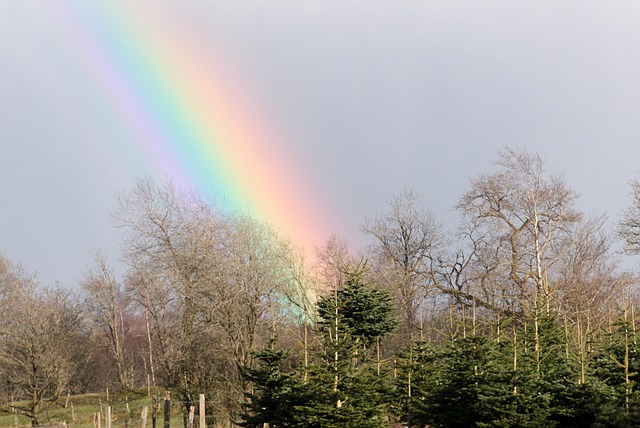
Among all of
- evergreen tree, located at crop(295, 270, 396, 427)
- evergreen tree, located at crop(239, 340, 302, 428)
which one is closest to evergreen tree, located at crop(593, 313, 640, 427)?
evergreen tree, located at crop(295, 270, 396, 427)

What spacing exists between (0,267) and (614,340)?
1748 inches

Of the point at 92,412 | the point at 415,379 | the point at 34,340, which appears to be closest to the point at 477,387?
the point at 415,379

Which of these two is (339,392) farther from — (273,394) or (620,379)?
(620,379)

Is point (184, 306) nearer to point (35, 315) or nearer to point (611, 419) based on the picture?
point (35, 315)

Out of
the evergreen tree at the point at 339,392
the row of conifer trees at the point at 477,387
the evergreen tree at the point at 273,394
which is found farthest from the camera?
the evergreen tree at the point at 273,394

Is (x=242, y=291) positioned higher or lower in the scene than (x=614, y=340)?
higher

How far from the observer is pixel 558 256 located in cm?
3612

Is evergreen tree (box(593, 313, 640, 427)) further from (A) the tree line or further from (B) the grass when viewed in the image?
(B) the grass

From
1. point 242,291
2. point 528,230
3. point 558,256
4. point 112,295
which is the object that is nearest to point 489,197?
point 528,230

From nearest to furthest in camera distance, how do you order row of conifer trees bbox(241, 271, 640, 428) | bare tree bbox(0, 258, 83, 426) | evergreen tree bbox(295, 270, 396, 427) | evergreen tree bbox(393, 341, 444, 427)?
row of conifer trees bbox(241, 271, 640, 428), evergreen tree bbox(295, 270, 396, 427), evergreen tree bbox(393, 341, 444, 427), bare tree bbox(0, 258, 83, 426)

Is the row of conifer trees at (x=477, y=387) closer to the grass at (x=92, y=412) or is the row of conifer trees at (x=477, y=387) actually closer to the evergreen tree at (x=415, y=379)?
the evergreen tree at (x=415, y=379)

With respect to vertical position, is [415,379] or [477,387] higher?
[477,387]

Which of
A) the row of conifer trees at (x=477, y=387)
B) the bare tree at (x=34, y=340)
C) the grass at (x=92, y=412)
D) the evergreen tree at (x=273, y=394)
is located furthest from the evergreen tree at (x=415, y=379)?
the bare tree at (x=34, y=340)

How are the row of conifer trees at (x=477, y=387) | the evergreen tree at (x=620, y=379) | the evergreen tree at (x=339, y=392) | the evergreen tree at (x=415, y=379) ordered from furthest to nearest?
the evergreen tree at (x=415, y=379)
the evergreen tree at (x=339, y=392)
the row of conifer trees at (x=477, y=387)
the evergreen tree at (x=620, y=379)
